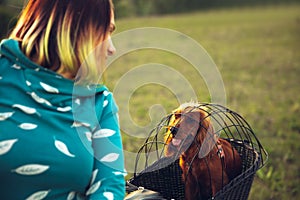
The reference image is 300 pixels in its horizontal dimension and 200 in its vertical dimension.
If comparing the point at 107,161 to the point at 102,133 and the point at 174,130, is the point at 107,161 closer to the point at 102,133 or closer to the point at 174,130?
the point at 102,133

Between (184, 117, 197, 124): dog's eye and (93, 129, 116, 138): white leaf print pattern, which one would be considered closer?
(93, 129, 116, 138): white leaf print pattern

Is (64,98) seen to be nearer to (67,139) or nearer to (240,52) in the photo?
(67,139)

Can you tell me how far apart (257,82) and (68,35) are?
5.89m

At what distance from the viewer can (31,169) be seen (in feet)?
3.69

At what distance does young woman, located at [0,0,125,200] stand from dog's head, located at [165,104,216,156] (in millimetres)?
880

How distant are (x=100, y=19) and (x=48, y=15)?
133 millimetres

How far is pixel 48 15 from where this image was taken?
118 centimetres

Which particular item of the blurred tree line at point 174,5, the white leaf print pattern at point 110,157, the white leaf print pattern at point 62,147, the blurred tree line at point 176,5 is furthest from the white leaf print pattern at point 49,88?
the blurred tree line at point 176,5

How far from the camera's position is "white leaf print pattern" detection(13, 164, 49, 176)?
1119 mm

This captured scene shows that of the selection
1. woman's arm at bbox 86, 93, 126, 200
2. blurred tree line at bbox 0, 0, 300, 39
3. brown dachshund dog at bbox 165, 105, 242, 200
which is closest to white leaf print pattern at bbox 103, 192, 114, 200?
woman's arm at bbox 86, 93, 126, 200

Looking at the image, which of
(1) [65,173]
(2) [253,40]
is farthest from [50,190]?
(2) [253,40]

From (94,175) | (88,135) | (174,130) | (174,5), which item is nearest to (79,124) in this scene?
(88,135)

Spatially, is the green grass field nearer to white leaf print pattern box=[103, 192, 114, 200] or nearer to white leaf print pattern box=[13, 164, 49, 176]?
white leaf print pattern box=[103, 192, 114, 200]

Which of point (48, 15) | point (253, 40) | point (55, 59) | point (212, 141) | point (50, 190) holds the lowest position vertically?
point (253, 40)
